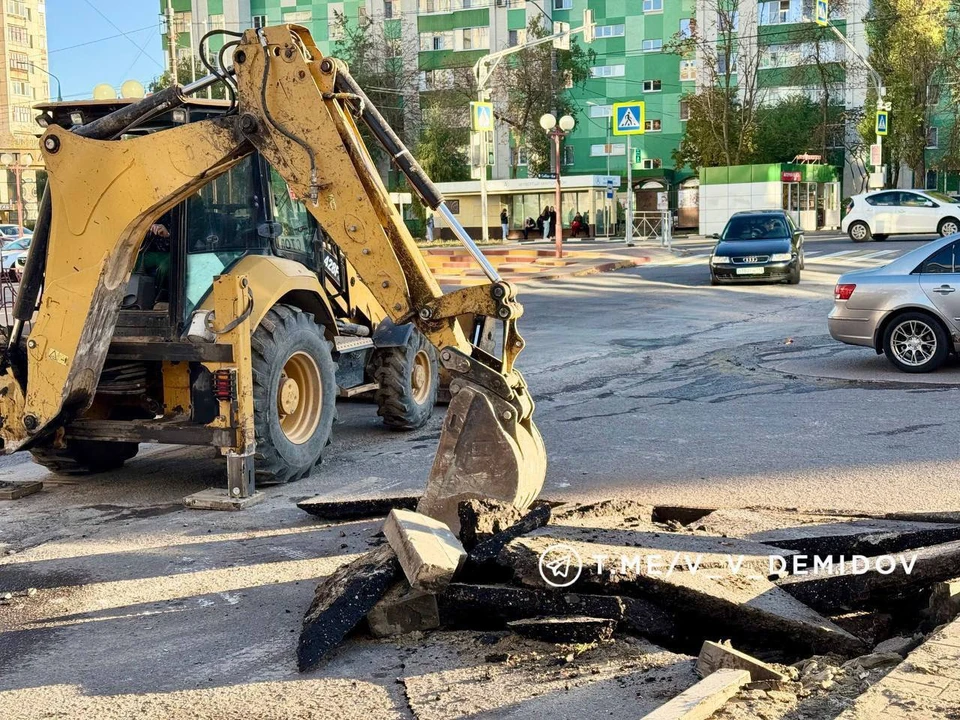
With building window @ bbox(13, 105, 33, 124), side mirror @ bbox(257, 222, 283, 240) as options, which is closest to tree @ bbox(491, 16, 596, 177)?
building window @ bbox(13, 105, 33, 124)

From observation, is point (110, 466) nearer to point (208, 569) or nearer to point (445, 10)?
point (208, 569)

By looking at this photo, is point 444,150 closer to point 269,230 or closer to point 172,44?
point 172,44

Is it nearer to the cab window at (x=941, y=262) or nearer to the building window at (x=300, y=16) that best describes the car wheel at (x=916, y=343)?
the cab window at (x=941, y=262)

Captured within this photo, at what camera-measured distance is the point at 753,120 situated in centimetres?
6500

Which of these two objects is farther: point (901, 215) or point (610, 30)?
point (610, 30)

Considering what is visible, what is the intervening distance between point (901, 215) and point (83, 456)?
3674cm

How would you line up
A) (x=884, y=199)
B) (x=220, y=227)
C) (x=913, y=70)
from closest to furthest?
(x=220, y=227), (x=884, y=199), (x=913, y=70)

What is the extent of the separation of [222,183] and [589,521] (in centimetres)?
390

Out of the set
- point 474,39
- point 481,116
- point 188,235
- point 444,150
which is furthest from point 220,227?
point 474,39

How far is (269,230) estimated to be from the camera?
29.8 ft

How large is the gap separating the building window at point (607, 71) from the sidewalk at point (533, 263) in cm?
3537

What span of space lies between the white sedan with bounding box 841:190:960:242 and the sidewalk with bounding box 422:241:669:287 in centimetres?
699

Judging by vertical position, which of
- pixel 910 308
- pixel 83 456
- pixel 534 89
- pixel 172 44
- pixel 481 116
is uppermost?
pixel 534 89

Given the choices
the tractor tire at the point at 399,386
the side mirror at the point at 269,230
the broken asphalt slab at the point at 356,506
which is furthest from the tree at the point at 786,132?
the broken asphalt slab at the point at 356,506
